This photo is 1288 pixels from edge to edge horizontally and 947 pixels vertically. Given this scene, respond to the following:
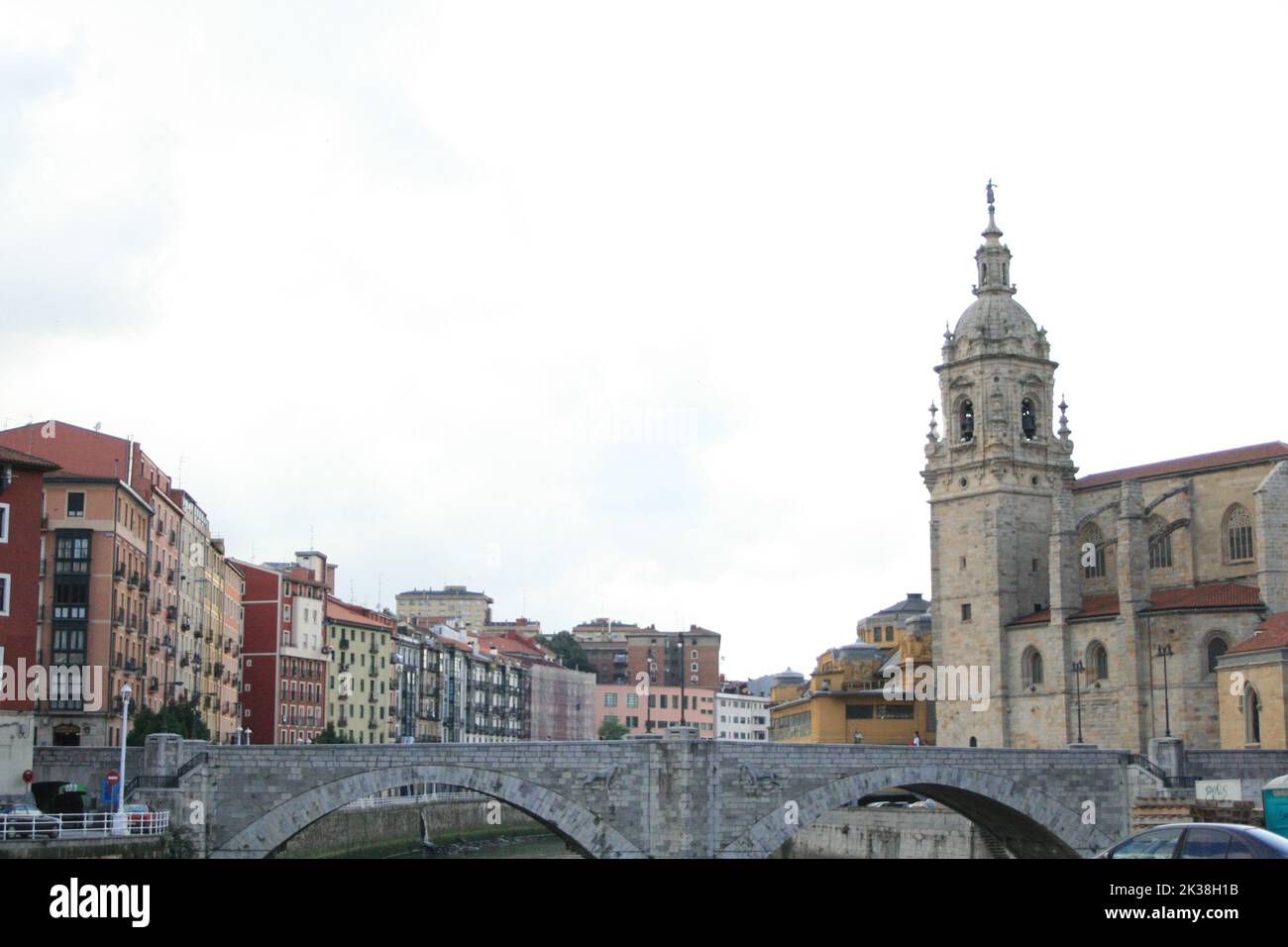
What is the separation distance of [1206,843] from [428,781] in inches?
1088

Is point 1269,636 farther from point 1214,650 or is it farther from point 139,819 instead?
point 139,819

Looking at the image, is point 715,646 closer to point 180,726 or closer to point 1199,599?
point 1199,599

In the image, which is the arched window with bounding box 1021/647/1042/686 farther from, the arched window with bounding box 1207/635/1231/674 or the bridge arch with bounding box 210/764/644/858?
the bridge arch with bounding box 210/764/644/858

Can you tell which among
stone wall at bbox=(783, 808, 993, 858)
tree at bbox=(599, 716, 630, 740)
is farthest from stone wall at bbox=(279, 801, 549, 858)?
tree at bbox=(599, 716, 630, 740)

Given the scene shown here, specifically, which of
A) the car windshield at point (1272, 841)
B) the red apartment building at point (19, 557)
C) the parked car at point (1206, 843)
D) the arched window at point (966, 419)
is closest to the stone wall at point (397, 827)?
the red apartment building at point (19, 557)

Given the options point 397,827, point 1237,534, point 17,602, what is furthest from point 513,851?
point 17,602

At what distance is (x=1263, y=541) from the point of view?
2911 inches

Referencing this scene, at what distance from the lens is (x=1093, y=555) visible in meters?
84.2

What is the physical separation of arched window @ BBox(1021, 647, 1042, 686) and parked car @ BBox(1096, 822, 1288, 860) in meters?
58.8

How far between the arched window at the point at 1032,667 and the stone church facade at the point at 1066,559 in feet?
0.27

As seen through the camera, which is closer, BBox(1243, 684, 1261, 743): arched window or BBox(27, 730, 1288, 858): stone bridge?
BBox(27, 730, 1288, 858): stone bridge

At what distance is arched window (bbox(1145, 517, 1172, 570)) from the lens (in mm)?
80562
